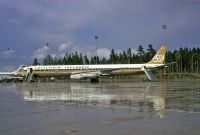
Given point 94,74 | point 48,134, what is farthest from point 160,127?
point 94,74

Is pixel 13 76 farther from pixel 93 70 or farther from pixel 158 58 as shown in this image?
pixel 158 58

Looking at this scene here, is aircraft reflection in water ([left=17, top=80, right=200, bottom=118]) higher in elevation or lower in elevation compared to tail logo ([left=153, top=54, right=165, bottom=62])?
lower

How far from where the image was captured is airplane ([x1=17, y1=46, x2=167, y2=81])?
230 ft

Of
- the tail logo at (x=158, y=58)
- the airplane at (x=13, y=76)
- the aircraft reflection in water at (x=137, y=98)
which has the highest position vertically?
the tail logo at (x=158, y=58)

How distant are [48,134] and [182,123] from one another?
12.4 ft

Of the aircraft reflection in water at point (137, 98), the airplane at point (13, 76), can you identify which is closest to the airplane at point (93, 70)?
the airplane at point (13, 76)

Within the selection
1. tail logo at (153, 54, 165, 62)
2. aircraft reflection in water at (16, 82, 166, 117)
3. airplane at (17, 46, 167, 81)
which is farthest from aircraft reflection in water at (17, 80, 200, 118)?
tail logo at (153, 54, 165, 62)

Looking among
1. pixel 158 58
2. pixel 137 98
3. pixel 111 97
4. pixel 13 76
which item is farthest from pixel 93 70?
pixel 137 98

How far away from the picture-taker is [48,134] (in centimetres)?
1009

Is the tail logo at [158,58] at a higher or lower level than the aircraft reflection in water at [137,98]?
higher

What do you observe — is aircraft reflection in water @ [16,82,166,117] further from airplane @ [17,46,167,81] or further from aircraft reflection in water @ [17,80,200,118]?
airplane @ [17,46,167,81]

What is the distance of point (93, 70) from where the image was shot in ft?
234

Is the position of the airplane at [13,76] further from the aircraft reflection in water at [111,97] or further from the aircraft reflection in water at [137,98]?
the aircraft reflection in water at [137,98]

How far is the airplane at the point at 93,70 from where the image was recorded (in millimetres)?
70062
